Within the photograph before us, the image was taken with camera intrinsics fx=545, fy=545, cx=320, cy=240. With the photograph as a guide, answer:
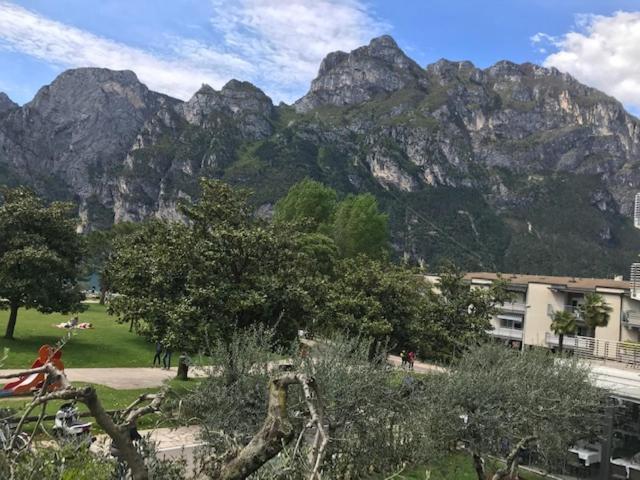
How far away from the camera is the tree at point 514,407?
14.8 m

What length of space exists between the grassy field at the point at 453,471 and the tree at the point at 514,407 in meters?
0.83

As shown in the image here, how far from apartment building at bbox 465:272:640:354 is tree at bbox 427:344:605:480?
1942 centimetres

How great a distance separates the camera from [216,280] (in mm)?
19062

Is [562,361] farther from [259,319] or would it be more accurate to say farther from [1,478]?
[1,478]

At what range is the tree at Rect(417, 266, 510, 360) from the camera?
27.3 metres

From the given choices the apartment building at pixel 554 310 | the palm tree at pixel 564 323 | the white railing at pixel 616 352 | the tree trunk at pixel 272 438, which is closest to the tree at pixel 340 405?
the tree trunk at pixel 272 438

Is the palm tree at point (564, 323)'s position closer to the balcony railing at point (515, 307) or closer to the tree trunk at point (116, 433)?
the balcony railing at point (515, 307)

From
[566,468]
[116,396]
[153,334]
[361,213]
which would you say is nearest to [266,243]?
[153,334]

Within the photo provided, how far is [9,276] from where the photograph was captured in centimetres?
2577

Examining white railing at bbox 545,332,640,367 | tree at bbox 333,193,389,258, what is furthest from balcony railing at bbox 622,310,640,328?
tree at bbox 333,193,389,258

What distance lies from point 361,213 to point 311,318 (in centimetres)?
4204

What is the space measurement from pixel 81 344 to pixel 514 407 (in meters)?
22.5

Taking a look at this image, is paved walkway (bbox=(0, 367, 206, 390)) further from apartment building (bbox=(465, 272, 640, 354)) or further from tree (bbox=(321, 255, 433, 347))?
apartment building (bbox=(465, 272, 640, 354))

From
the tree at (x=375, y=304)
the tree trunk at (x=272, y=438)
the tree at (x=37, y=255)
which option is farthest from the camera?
the tree at (x=37, y=255)
